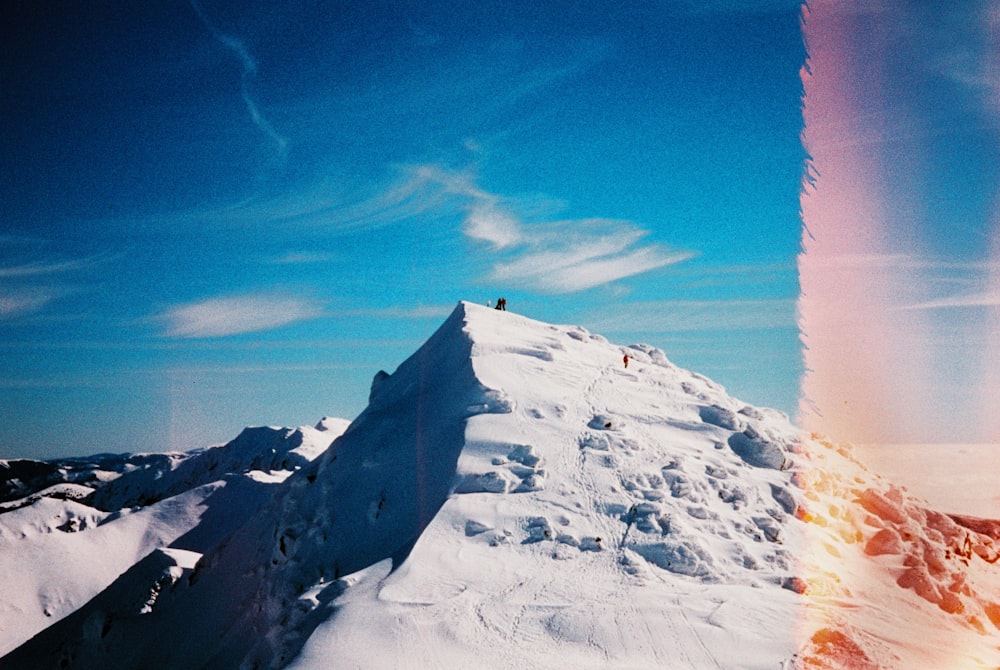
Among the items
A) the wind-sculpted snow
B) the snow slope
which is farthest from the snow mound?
the snow slope

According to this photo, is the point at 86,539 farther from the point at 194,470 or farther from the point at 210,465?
the point at 194,470

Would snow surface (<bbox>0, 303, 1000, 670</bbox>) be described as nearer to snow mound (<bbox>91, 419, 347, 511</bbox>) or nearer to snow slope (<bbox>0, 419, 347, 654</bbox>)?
snow slope (<bbox>0, 419, 347, 654</bbox>)

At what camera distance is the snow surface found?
11609 millimetres

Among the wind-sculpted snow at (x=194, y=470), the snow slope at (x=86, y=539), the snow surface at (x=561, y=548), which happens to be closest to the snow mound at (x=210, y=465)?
the wind-sculpted snow at (x=194, y=470)

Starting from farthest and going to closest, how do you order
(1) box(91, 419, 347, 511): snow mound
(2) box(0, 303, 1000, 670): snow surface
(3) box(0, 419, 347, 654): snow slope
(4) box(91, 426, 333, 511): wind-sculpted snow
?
(4) box(91, 426, 333, 511): wind-sculpted snow, (1) box(91, 419, 347, 511): snow mound, (3) box(0, 419, 347, 654): snow slope, (2) box(0, 303, 1000, 670): snow surface

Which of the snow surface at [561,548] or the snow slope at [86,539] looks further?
the snow slope at [86,539]

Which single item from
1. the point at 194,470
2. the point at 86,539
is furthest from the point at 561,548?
the point at 194,470

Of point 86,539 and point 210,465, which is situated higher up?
point 210,465

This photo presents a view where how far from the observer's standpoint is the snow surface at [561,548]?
38.1 feet

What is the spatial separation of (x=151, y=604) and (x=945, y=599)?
2986cm

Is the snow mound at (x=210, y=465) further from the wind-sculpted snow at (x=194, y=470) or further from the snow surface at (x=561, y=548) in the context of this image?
the snow surface at (x=561, y=548)

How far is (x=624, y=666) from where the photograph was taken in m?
10.7

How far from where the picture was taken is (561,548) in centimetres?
1452

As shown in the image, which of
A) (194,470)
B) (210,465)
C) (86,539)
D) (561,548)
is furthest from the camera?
(194,470)
